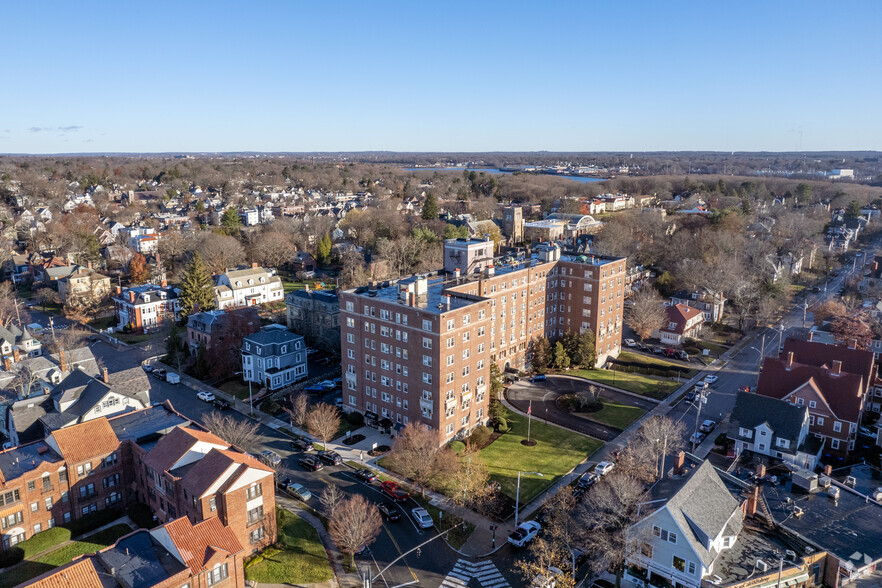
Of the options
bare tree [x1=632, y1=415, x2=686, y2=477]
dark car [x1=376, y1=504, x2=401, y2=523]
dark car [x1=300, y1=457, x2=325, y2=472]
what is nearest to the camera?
dark car [x1=376, y1=504, x2=401, y2=523]

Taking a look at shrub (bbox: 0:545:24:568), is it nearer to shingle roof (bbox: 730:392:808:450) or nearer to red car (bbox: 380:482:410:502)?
red car (bbox: 380:482:410:502)

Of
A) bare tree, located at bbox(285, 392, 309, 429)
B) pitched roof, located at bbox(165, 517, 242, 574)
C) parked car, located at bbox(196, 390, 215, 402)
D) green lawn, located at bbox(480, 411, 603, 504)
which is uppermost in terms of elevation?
pitched roof, located at bbox(165, 517, 242, 574)

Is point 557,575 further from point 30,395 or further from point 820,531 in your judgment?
point 30,395

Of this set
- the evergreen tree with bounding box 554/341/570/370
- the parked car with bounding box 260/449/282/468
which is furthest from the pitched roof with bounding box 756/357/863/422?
the parked car with bounding box 260/449/282/468

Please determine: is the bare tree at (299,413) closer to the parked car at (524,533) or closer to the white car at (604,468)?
the parked car at (524,533)

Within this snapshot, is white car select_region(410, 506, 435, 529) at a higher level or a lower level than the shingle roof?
lower

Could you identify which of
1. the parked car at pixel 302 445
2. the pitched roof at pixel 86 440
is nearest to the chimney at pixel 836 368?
the parked car at pixel 302 445
